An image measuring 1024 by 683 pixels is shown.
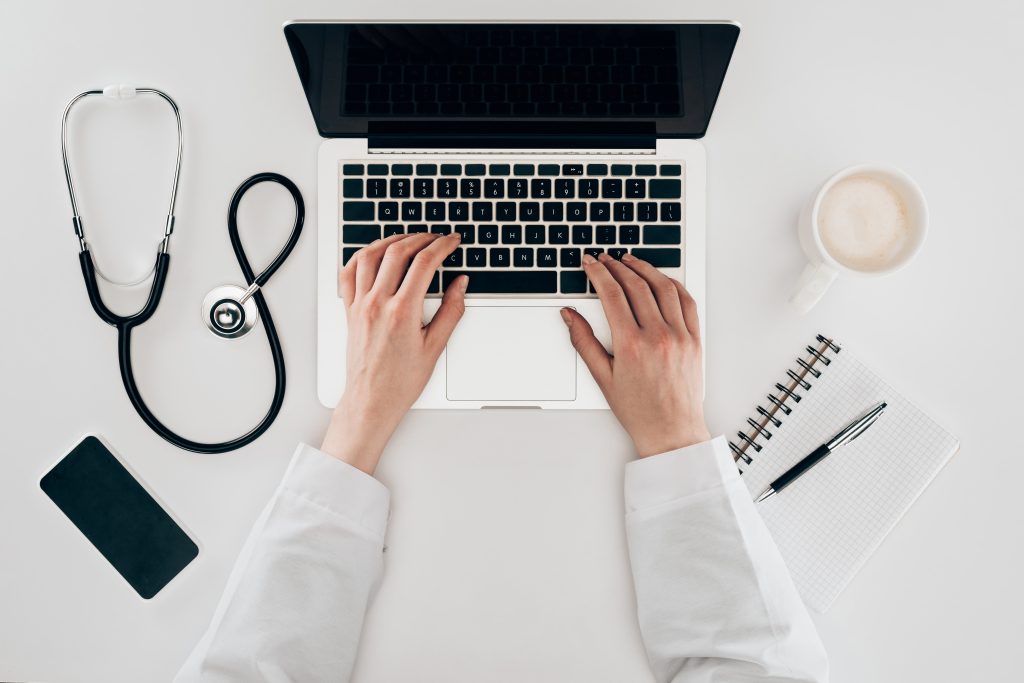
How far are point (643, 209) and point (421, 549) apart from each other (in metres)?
0.51

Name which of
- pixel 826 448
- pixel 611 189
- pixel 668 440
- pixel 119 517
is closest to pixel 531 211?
pixel 611 189

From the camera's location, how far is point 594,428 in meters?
0.82

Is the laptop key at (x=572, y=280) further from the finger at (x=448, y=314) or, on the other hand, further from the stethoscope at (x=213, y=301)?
the stethoscope at (x=213, y=301)

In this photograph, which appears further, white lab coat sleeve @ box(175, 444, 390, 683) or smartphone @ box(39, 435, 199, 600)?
smartphone @ box(39, 435, 199, 600)

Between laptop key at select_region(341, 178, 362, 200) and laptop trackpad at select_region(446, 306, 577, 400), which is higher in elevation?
laptop key at select_region(341, 178, 362, 200)

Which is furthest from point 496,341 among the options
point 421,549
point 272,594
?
point 272,594

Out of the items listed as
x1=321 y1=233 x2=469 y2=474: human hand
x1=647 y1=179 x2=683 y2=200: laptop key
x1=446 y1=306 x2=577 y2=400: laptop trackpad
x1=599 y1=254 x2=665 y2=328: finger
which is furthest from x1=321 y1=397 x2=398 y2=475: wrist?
x1=647 y1=179 x2=683 y2=200: laptop key

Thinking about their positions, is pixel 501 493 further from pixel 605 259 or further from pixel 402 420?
pixel 605 259

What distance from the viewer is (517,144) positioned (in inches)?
31.4

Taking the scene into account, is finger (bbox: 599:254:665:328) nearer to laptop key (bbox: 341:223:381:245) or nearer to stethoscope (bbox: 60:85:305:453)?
laptop key (bbox: 341:223:381:245)

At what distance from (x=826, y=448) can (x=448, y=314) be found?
0.50 meters

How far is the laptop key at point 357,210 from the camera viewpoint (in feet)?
2.61

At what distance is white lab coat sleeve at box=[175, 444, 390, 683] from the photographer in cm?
71

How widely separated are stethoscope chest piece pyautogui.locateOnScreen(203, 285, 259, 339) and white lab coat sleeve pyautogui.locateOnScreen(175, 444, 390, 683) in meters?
0.18
